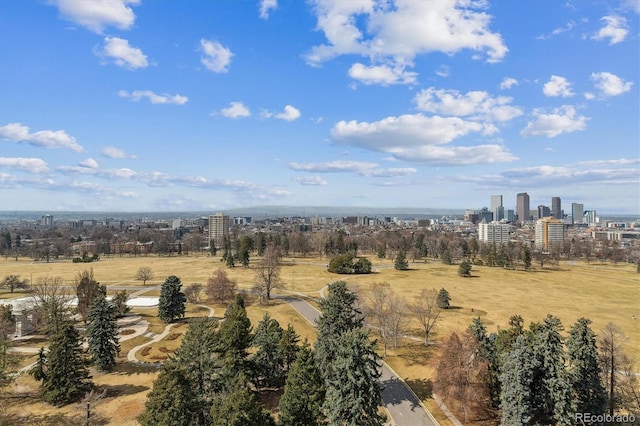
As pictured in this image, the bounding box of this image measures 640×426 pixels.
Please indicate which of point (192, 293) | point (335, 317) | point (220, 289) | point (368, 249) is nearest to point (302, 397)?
point (335, 317)

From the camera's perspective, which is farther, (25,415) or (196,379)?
(25,415)

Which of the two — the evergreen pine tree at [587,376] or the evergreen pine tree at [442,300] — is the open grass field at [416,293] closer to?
the evergreen pine tree at [442,300]

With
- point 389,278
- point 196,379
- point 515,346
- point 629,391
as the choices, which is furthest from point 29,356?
point 389,278

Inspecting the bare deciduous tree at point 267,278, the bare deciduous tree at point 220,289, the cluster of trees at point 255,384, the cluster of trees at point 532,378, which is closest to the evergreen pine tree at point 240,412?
the cluster of trees at point 255,384

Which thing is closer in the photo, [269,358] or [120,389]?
[120,389]

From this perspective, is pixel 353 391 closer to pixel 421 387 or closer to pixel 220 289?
pixel 421 387

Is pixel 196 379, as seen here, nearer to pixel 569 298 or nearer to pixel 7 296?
pixel 7 296

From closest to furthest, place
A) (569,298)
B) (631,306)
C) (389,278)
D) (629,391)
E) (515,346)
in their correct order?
(515,346)
(629,391)
(631,306)
(569,298)
(389,278)
